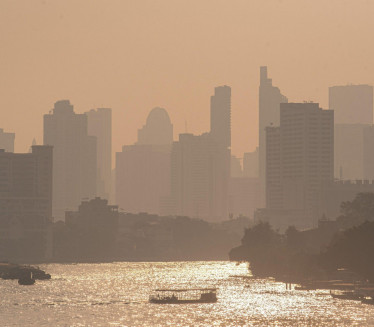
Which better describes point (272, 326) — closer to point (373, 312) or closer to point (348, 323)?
point (348, 323)

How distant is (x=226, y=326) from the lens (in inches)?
7116

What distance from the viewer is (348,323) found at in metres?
181

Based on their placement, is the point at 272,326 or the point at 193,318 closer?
the point at 272,326

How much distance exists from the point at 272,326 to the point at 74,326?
30085 millimetres

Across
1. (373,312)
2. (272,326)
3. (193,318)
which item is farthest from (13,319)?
(373,312)

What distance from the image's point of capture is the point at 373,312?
644 feet

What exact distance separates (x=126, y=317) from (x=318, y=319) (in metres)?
31.6

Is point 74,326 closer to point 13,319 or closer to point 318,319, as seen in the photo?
point 13,319

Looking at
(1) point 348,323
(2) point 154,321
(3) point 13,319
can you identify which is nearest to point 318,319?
(1) point 348,323

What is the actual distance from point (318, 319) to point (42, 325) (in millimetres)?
42712

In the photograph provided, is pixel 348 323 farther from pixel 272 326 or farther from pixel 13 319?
pixel 13 319

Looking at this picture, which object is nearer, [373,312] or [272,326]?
[272,326]

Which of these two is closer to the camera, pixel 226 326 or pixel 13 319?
pixel 226 326

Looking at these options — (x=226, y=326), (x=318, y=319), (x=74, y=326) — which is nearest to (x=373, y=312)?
(x=318, y=319)
